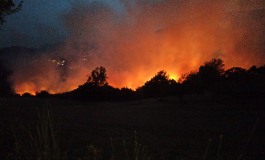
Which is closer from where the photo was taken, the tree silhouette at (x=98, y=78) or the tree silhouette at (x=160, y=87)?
the tree silhouette at (x=160, y=87)

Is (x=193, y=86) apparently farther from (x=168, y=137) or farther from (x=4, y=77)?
(x=4, y=77)

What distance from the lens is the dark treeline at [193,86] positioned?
36.6 m

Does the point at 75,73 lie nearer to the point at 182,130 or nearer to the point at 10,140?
the point at 182,130

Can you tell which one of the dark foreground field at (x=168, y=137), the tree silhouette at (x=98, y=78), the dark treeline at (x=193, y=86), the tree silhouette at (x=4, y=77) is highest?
the tree silhouette at (x=4, y=77)

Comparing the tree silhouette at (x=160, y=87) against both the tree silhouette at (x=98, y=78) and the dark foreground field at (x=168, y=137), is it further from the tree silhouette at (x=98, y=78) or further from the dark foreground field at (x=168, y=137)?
the dark foreground field at (x=168, y=137)

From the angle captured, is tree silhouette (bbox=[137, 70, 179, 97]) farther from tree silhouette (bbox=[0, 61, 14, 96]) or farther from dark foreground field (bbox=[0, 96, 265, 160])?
tree silhouette (bbox=[0, 61, 14, 96])

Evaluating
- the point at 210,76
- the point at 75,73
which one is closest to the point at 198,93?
the point at 210,76

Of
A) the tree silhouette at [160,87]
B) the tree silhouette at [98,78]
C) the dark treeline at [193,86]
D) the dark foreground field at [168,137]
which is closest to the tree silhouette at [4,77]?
the dark treeline at [193,86]

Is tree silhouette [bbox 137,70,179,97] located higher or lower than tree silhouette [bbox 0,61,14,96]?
lower

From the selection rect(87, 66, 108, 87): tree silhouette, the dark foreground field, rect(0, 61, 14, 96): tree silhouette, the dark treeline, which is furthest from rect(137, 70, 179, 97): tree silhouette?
rect(0, 61, 14, 96): tree silhouette

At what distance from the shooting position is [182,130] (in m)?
21.6

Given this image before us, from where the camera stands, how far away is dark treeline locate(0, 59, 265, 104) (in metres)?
36.6

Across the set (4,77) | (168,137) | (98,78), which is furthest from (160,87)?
(4,77)

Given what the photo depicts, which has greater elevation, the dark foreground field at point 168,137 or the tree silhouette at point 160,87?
the tree silhouette at point 160,87
